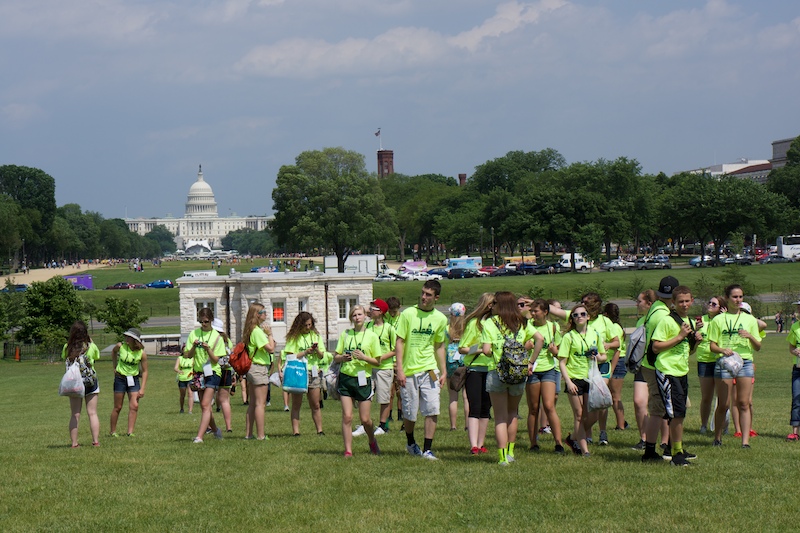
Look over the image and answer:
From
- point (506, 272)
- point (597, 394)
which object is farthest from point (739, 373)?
point (506, 272)

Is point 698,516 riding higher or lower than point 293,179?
lower

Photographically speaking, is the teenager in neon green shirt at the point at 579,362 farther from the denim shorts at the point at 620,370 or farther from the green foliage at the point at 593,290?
the green foliage at the point at 593,290

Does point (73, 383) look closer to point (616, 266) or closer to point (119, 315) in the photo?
point (119, 315)

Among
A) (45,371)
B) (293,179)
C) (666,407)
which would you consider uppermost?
(293,179)

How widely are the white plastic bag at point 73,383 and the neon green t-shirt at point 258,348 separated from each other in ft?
6.88

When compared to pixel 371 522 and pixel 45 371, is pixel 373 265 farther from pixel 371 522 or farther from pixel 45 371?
pixel 371 522

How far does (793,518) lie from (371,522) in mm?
3412

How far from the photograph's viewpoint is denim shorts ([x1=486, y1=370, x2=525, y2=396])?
1080 cm

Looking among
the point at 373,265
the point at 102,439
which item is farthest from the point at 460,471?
the point at 373,265

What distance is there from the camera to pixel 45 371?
40.0 metres

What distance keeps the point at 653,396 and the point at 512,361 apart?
152cm

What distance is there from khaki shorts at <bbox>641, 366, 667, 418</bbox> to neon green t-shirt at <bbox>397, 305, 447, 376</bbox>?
224 cm

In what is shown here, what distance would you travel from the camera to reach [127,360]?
44.7 feet

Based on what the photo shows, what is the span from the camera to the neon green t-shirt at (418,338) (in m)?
11.2
